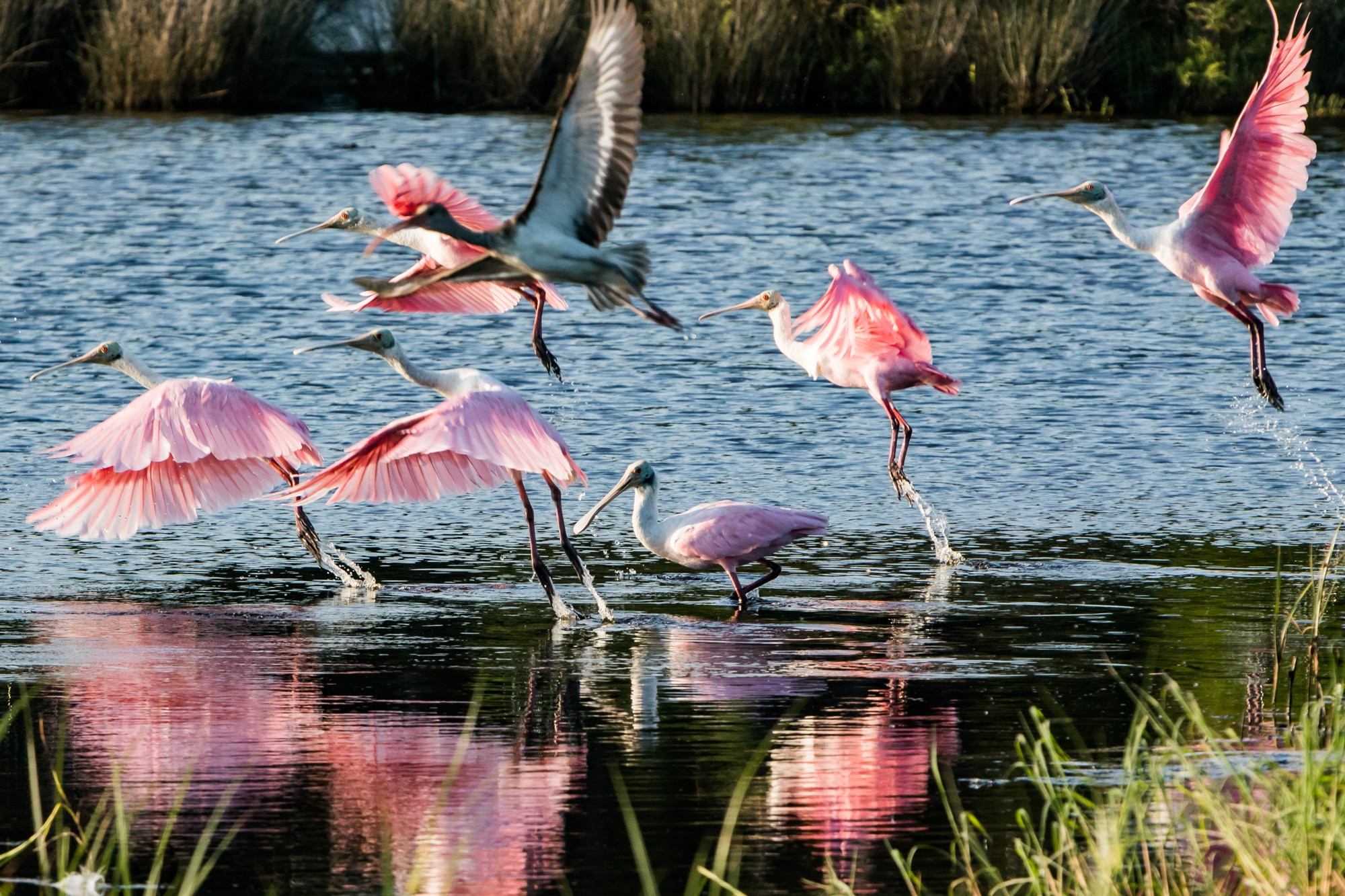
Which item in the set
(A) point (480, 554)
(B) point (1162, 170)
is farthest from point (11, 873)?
(B) point (1162, 170)

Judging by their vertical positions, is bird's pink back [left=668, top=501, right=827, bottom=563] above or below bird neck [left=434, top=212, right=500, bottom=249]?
below

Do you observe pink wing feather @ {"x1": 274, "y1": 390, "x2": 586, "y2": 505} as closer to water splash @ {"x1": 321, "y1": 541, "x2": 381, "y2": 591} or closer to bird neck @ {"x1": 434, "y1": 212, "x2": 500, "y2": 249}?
water splash @ {"x1": 321, "y1": 541, "x2": 381, "y2": 591}

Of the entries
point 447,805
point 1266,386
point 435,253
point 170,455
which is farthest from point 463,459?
point 1266,386

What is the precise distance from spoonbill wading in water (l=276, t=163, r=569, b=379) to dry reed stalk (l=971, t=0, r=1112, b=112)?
17.7 m

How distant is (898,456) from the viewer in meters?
11.4

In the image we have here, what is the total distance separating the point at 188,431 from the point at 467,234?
2240mm

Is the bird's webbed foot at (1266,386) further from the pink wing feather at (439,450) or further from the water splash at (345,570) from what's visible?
the water splash at (345,570)

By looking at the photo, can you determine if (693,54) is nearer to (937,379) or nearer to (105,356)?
(937,379)

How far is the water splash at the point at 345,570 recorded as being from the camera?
9.12 metres

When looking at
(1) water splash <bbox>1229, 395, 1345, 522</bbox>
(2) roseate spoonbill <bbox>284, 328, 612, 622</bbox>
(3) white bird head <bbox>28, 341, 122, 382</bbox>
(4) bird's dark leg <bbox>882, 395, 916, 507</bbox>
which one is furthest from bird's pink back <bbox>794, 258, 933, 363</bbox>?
(3) white bird head <bbox>28, 341, 122, 382</bbox>

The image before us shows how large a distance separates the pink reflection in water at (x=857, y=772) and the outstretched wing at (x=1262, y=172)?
157 inches

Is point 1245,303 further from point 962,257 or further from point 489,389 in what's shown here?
point 962,257

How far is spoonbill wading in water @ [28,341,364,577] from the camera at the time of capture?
29.7 ft

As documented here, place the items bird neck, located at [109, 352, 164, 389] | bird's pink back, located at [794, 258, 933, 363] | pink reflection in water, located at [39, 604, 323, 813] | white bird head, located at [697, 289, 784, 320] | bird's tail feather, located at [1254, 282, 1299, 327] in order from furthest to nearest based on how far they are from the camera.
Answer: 1. white bird head, located at [697, 289, 784, 320]
2. bird's pink back, located at [794, 258, 933, 363]
3. bird neck, located at [109, 352, 164, 389]
4. bird's tail feather, located at [1254, 282, 1299, 327]
5. pink reflection in water, located at [39, 604, 323, 813]
